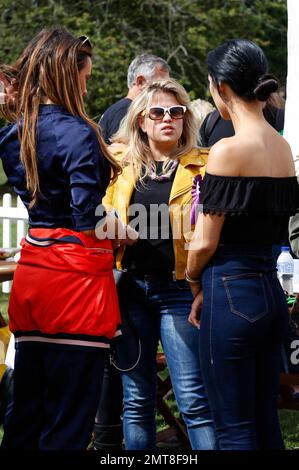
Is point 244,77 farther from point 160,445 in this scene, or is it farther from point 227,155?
point 160,445

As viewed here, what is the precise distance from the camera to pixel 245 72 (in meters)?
2.76

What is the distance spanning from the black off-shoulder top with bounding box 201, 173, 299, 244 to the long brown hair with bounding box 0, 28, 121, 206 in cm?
39

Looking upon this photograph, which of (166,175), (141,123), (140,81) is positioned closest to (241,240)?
(166,175)

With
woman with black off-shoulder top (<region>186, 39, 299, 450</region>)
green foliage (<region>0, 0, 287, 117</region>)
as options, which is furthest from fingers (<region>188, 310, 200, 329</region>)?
green foliage (<region>0, 0, 287, 117</region>)

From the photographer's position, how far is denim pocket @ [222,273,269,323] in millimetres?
2736

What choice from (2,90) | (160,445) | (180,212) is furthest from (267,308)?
(160,445)

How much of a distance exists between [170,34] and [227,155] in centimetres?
1733

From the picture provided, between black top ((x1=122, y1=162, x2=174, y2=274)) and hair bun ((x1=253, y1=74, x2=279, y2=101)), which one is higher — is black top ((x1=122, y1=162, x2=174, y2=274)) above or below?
below

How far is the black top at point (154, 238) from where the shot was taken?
3.40 metres

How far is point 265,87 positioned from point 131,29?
17.5 m

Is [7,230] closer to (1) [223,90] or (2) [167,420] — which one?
(2) [167,420]

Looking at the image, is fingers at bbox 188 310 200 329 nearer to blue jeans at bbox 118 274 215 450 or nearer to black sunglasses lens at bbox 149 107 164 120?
blue jeans at bbox 118 274 215 450

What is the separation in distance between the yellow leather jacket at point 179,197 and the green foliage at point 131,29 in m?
15.7

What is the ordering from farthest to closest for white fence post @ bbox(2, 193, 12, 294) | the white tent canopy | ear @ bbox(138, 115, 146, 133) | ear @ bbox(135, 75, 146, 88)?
white fence post @ bbox(2, 193, 12, 294) < ear @ bbox(135, 75, 146, 88) < the white tent canopy < ear @ bbox(138, 115, 146, 133)
